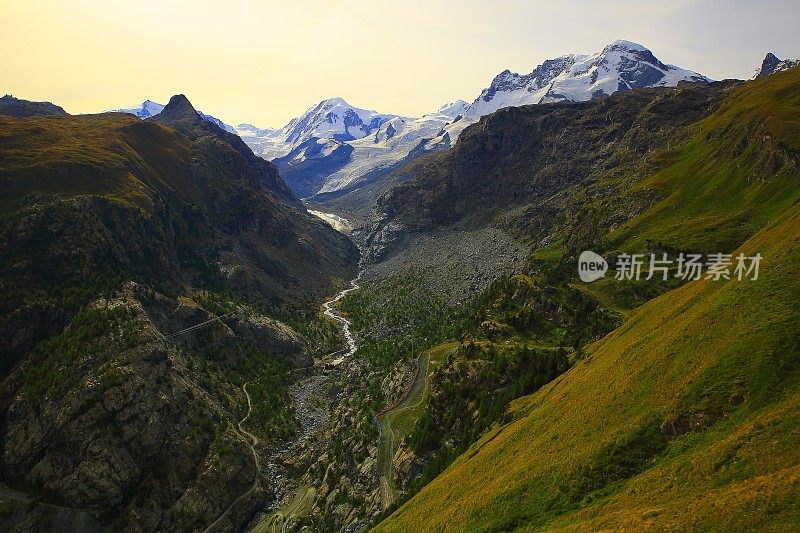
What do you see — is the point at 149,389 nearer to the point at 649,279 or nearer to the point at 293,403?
the point at 293,403

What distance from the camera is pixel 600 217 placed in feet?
491

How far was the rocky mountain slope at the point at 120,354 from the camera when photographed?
81.6 metres

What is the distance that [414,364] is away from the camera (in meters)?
100

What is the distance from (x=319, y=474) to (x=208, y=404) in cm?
2897

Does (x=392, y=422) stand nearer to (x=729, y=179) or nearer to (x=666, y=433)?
(x=666, y=433)

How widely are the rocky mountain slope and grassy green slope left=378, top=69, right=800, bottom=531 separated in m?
49.4

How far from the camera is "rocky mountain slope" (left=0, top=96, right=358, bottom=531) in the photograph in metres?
81.6

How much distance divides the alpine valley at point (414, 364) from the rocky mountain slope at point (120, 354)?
19.3 inches

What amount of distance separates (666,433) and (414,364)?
220ft

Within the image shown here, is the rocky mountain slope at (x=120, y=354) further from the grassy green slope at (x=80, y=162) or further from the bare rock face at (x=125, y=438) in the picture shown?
the grassy green slope at (x=80, y=162)

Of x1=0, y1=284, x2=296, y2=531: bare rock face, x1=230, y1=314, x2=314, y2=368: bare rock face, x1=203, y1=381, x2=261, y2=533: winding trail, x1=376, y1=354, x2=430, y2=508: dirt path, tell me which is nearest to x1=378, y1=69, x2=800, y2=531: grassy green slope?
x1=376, y1=354, x2=430, y2=508: dirt path

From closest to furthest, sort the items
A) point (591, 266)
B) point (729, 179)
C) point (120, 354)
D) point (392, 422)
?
1. point (392, 422)
2. point (120, 354)
3. point (591, 266)
4. point (729, 179)

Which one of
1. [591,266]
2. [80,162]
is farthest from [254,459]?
[80,162]

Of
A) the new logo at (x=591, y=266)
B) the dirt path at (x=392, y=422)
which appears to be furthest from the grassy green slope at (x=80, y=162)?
the new logo at (x=591, y=266)
